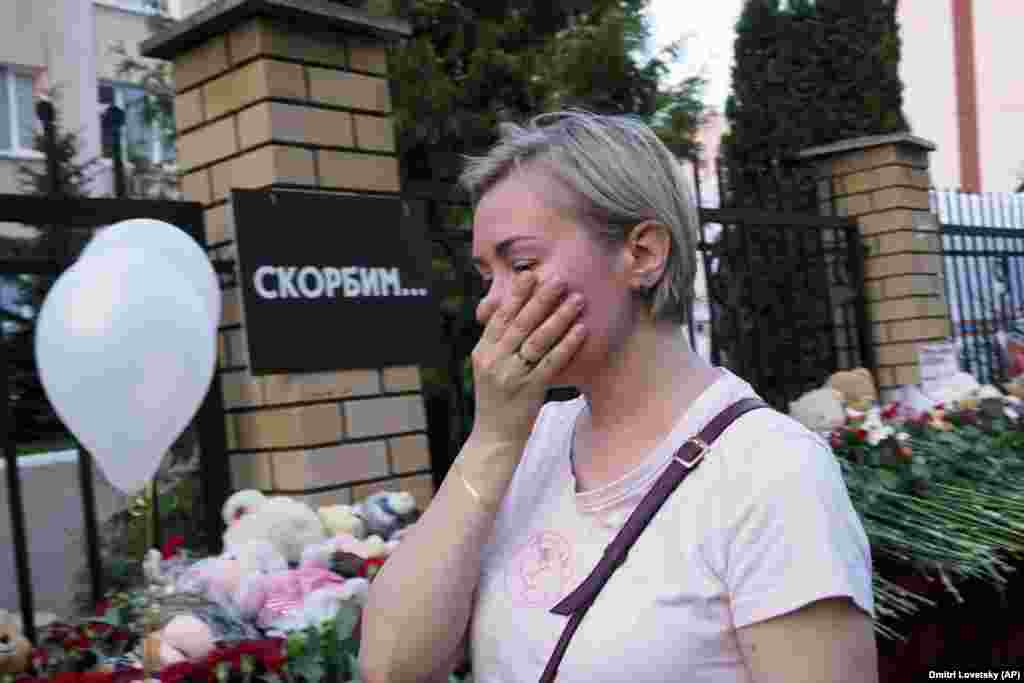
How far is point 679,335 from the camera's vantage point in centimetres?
140

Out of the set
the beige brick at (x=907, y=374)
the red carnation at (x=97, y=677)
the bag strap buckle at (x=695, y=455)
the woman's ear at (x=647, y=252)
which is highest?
the woman's ear at (x=647, y=252)

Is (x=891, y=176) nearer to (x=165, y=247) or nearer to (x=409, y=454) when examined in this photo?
(x=409, y=454)

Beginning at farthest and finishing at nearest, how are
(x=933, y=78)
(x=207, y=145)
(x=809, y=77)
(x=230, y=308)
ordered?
(x=933, y=78), (x=809, y=77), (x=207, y=145), (x=230, y=308)

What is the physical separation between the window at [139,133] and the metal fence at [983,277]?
16.3ft

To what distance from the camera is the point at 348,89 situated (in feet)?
9.82

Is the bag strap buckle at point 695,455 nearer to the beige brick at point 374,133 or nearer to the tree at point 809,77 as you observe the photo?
the beige brick at point 374,133

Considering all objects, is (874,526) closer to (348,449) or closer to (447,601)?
(348,449)

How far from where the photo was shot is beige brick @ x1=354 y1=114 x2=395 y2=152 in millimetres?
3014

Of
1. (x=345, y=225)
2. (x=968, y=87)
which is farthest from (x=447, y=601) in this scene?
(x=968, y=87)

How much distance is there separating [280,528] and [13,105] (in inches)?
571

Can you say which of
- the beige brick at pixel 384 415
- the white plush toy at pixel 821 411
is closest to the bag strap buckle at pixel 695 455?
the beige brick at pixel 384 415

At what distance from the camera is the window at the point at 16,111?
46.8 feet

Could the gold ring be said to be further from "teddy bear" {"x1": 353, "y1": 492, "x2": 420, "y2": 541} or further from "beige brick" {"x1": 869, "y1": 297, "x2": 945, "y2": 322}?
"beige brick" {"x1": 869, "y1": 297, "x2": 945, "y2": 322}

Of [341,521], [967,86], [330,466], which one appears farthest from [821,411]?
[967,86]
